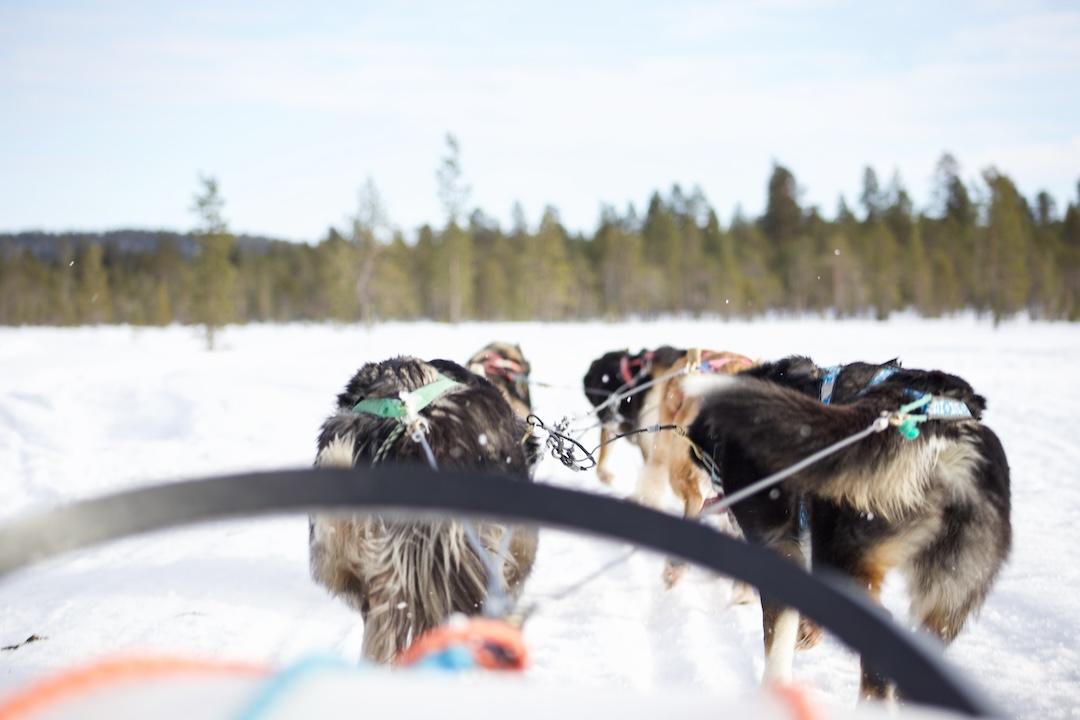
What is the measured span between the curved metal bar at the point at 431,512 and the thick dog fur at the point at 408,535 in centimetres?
137

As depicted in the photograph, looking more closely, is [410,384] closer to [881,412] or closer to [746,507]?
[746,507]

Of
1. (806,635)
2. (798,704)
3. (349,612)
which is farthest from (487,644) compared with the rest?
(349,612)

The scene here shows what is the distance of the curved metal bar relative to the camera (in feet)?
2.33

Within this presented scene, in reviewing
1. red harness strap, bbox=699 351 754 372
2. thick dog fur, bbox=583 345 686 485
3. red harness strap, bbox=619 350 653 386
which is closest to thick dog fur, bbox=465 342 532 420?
thick dog fur, bbox=583 345 686 485

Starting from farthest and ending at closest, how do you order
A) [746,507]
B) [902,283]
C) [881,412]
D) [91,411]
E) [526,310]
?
[526,310]
[902,283]
[91,411]
[746,507]
[881,412]

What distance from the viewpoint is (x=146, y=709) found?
1.88 ft

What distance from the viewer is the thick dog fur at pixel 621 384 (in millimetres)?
5707

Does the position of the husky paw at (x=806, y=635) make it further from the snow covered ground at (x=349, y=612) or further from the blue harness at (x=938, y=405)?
the blue harness at (x=938, y=405)

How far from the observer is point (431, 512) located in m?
0.74

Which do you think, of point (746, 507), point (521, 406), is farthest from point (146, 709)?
point (521, 406)

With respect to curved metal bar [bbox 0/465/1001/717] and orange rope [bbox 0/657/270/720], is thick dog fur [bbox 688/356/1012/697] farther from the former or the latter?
orange rope [bbox 0/657/270/720]

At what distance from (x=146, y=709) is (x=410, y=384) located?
2.21 meters

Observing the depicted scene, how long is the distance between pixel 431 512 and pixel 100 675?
35 centimetres

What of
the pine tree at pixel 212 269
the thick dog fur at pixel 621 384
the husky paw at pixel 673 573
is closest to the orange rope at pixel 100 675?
the husky paw at pixel 673 573
